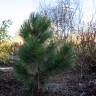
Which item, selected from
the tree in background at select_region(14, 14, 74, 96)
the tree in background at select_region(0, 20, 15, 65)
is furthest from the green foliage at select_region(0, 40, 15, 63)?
the tree in background at select_region(14, 14, 74, 96)

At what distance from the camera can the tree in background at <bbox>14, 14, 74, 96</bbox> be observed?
16.8 ft

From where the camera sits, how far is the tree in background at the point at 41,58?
5.11m

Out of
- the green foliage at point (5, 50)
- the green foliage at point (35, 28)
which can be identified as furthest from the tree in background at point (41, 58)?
the green foliage at point (5, 50)

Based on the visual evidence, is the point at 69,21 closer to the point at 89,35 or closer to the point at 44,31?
the point at 89,35

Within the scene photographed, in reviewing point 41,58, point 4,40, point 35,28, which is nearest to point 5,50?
point 4,40

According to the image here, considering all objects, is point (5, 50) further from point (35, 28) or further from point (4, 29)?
point (35, 28)

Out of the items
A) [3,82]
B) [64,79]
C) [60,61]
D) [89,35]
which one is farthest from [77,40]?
[60,61]

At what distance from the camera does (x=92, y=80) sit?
7.79 metres

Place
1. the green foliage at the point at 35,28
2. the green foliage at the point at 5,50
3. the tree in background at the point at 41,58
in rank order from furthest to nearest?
the green foliage at the point at 5,50
the green foliage at the point at 35,28
the tree in background at the point at 41,58

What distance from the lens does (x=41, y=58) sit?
16.8 ft

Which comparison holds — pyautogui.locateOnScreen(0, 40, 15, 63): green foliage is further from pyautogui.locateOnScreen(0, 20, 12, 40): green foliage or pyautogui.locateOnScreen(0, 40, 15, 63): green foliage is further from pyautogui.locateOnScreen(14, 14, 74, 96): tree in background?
pyautogui.locateOnScreen(14, 14, 74, 96): tree in background

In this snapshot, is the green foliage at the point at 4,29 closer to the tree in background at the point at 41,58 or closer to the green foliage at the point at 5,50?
the green foliage at the point at 5,50

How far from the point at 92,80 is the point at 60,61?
2.64 m

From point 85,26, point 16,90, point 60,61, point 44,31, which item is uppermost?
point 85,26
